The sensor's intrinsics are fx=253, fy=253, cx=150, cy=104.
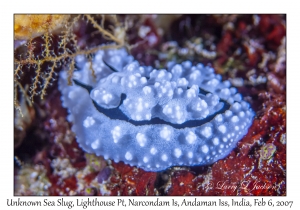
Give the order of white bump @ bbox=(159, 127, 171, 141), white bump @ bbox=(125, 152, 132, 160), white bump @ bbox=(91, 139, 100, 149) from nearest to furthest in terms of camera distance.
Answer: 1. white bump @ bbox=(159, 127, 171, 141)
2. white bump @ bbox=(125, 152, 132, 160)
3. white bump @ bbox=(91, 139, 100, 149)

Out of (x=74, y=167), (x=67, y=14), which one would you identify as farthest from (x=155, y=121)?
(x=67, y=14)

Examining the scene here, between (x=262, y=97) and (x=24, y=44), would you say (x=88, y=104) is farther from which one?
(x=262, y=97)

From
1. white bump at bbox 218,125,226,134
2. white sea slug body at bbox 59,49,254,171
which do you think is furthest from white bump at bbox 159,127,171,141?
white bump at bbox 218,125,226,134

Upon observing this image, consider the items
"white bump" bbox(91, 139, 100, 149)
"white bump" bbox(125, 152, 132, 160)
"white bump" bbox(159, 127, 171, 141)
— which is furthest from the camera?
"white bump" bbox(91, 139, 100, 149)

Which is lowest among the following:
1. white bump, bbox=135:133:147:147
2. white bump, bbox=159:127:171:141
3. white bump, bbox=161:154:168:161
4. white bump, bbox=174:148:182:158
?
white bump, bbox=161:154:168:161

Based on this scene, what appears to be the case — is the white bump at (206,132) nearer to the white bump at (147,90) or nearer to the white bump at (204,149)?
the white bump at (204,149)

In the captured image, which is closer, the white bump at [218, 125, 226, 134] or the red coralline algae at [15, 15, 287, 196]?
the white bump at [218, 125, 226, 134]

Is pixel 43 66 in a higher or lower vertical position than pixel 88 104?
higher

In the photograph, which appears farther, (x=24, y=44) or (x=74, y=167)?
(x=74, y=167)

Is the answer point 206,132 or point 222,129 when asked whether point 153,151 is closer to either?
point 206,132

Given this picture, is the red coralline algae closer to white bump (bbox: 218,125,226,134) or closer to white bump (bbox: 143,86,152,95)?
white bump (bbox: 218,125,226,134)
